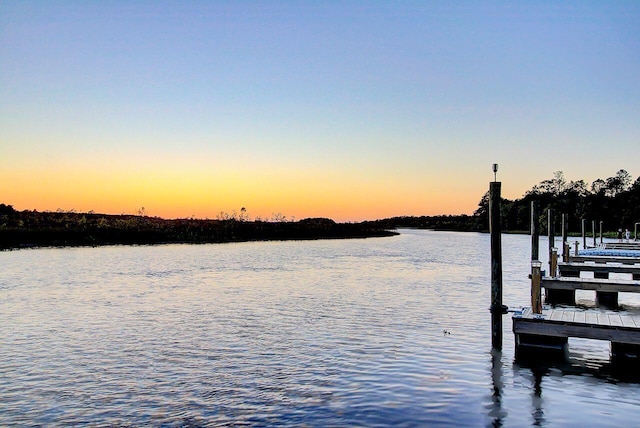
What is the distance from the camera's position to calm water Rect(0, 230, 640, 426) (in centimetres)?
1012

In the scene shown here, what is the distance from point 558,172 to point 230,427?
678 ft

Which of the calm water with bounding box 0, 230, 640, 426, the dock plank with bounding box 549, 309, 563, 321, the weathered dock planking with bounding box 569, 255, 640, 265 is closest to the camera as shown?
the calm water with bounding box 0, 230, 640, 426

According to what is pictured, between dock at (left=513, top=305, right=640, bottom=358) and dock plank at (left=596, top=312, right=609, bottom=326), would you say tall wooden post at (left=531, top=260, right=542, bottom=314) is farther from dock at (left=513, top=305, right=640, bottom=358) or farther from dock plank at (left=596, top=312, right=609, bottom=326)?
dock plank at (left=596, top=312, right=609, bottom=326)

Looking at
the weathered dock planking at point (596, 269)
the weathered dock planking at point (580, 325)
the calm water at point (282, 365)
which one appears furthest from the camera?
the weathered dock planking at point (596, 269)

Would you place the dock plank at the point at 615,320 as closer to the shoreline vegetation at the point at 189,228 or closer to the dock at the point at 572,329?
the dock at the point at 572,329

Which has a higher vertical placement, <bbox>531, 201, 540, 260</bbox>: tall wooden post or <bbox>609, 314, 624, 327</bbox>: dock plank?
<bbox>531, 201, 540, 260</bbox>: tall wooden post

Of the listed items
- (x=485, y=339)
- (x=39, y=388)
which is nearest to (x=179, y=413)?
(x=39, y=388)

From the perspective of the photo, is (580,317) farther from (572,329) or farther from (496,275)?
(496,275)

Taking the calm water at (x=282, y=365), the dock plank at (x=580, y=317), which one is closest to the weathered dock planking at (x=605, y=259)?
the calm water at (x=282, y=365)

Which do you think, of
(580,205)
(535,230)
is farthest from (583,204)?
(535,230)

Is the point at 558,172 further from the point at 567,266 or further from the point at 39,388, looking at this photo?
the point at 39,388

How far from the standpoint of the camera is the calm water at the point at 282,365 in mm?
10117

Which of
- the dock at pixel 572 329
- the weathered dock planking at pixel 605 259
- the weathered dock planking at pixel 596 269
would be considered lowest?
the dock at pixel 572 329

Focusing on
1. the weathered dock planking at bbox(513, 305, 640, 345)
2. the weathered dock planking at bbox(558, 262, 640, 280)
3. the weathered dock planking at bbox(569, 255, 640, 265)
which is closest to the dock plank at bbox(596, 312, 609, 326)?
the weathered dock planking at bbox(513, 305, 640, 345)
